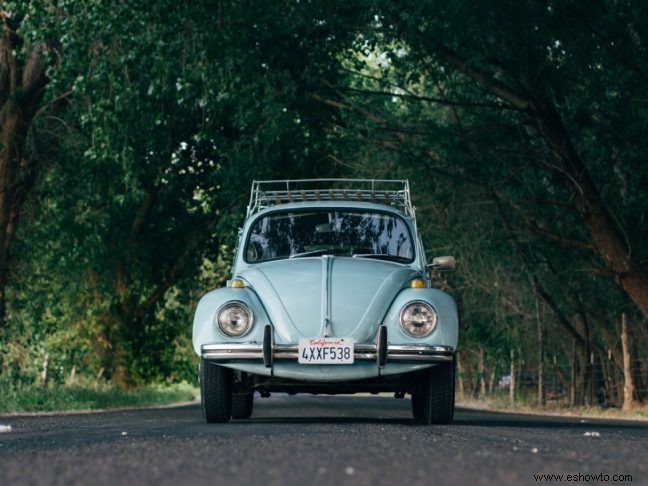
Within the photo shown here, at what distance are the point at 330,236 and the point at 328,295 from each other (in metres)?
1.69

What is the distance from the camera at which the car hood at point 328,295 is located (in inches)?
432

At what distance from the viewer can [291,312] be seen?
36.2ft

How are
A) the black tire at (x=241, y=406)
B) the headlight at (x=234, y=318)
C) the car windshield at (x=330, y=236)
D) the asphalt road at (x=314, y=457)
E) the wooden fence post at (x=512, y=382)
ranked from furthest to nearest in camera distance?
the wooden fence post at (x=512, y=382)
the black tire at (x=241, y=406)
the car windshield at (x=330, y=236)
the headlight at (x=234, y=318)
the asphalt road at (x=314, y=457)

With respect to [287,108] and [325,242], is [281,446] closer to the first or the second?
[325,242]

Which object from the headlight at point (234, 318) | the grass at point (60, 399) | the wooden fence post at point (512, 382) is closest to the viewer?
the headlight at point (234, 318)

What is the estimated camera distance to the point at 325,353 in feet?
35.5

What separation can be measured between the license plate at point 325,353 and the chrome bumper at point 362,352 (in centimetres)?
6

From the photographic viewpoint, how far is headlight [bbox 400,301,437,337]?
1090 centimetres

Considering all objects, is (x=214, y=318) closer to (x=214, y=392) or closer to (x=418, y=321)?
(x=214, y=392)

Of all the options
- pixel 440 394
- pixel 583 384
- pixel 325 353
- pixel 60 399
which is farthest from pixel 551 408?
pixel 325 353

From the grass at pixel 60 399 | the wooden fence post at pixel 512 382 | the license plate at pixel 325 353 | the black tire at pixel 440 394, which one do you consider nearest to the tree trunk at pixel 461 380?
the wooden fence post at pixel 512 382

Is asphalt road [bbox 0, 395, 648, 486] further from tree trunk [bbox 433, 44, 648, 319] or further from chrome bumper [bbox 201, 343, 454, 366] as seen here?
tree trunk [bbox 433, 44, 648, 319]

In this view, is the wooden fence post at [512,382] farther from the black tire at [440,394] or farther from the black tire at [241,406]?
the black tire at [440,394]

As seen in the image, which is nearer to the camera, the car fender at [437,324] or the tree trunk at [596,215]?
the car fender at [437,324]
